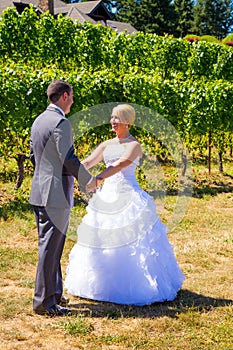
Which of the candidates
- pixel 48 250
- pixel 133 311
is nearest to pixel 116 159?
pixel 48 250

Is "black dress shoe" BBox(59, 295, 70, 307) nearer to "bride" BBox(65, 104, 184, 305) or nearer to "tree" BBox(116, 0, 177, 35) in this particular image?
"bride" BBox(65, 104, 184, 305)

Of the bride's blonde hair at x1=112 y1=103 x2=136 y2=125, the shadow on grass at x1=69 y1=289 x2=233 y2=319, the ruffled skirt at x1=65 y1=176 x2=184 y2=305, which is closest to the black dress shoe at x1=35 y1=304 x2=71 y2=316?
the shadow on grass at x1=69 y1=289 x2=233 y2=319

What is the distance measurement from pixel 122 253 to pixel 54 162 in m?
1.25

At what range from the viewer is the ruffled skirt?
207 inches

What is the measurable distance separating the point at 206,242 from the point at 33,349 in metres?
4.14

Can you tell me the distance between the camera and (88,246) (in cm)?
538

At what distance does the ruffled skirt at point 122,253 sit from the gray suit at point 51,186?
52 cm

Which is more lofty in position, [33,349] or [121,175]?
[121,175]

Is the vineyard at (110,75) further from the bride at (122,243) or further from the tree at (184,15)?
the tree at (184,15)

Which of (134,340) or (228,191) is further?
(228,191)

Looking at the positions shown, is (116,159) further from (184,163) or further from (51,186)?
(184,163)

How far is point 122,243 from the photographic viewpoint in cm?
529

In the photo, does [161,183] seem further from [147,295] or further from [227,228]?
[147,295]

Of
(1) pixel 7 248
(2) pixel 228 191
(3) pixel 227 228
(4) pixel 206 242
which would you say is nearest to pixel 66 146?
(1) pixel 7 248
